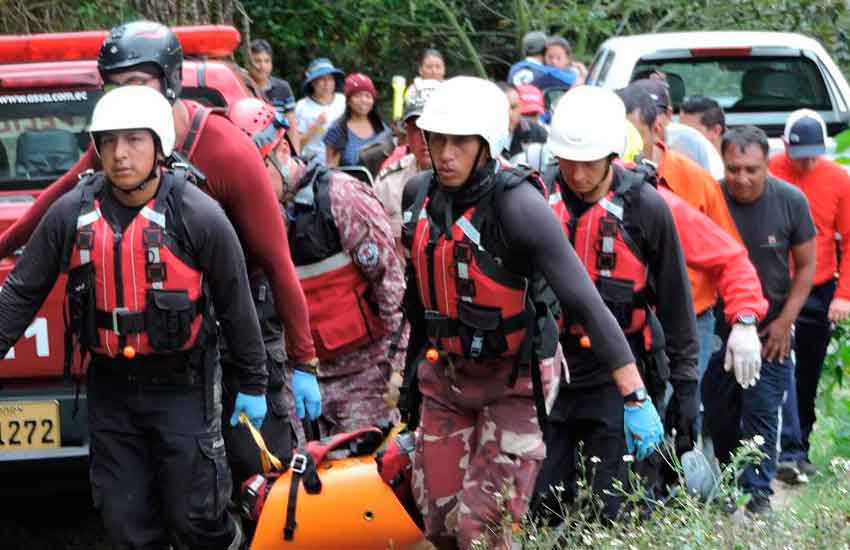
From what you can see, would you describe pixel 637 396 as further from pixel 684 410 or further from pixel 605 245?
pixel 684 410

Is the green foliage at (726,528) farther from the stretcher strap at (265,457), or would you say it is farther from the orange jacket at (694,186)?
the orange jacket at (694,186)

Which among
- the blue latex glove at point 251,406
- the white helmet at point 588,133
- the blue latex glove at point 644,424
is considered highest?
the white helmet at point 588,133

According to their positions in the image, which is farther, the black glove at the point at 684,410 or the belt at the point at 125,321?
the black glove at the point at 684,410

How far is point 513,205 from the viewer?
17.7 feet

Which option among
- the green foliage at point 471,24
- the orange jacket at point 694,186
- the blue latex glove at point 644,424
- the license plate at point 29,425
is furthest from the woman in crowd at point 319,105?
the blue latex glove at point 644,424

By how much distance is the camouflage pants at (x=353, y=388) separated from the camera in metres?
6.96

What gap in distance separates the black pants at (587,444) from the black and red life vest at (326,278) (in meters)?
1.10

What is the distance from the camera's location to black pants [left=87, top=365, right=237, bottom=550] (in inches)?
217

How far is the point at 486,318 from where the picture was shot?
215 inches

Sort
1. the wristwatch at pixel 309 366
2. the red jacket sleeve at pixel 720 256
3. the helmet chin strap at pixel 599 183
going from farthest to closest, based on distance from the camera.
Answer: the red jacket sleeve at pixel 720 256
the wristwatch at pixel 309 366
the helmet chin strap at pixel 599 183

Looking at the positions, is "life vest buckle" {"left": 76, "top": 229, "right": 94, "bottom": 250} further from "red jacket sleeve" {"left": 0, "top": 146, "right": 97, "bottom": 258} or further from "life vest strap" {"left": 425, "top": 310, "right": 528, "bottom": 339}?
"life vest strap" {"left": 425, "top": 310, "right": 528, "bottom": 339}

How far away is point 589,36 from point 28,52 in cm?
1185

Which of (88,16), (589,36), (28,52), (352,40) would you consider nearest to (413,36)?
(352,40)

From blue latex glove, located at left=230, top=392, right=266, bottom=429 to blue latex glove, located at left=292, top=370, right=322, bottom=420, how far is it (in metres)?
0.35
